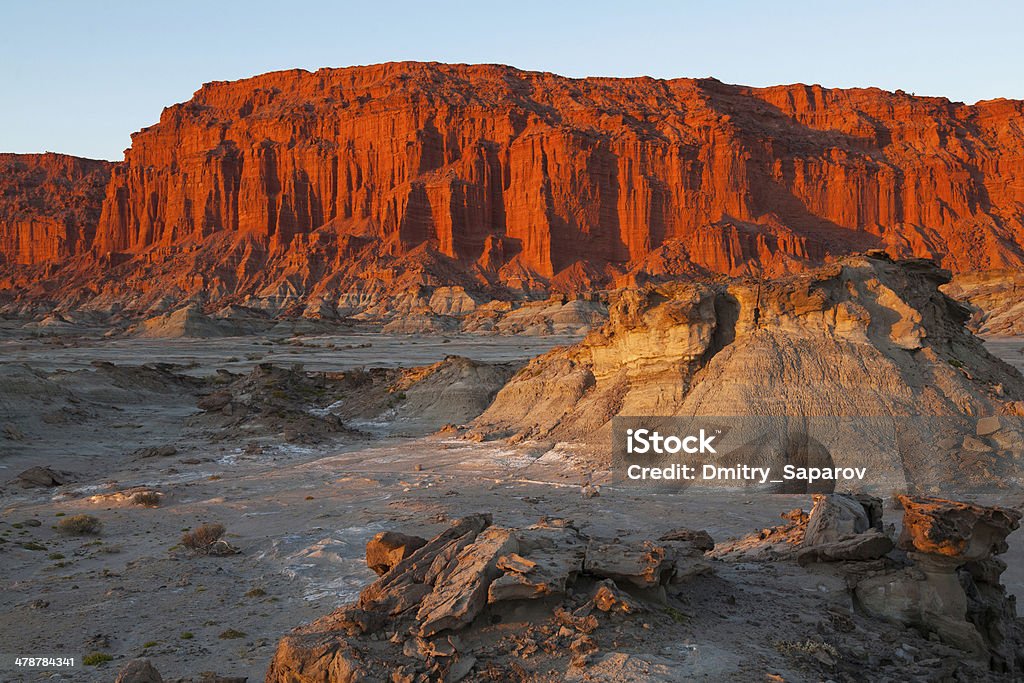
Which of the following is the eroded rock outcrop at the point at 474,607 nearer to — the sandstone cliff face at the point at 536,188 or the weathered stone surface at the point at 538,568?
the weathered stone surface at the point at 538,568

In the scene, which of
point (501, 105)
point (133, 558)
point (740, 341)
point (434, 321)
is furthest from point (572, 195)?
point (133, 558)

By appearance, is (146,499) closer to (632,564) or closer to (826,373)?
(632,564)

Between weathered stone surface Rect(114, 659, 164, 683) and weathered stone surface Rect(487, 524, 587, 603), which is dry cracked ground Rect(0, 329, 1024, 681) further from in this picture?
weathered stone surface Rect(114, 659, 164, 683)

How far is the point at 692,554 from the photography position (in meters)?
9.20

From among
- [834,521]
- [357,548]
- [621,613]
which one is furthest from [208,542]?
[834,521]

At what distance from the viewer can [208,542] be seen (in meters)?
13.0

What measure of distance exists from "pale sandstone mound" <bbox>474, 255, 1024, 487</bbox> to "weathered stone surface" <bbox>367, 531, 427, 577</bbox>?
33.0 feet

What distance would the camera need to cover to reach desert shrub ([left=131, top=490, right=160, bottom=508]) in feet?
53.4

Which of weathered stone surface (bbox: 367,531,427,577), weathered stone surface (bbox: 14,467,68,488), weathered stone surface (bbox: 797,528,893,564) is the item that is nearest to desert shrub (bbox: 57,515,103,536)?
weathered stone surface (bbox: 14,467,68,488)

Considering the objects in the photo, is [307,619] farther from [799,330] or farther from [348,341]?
[348,341]

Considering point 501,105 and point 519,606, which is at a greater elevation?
point 501,105

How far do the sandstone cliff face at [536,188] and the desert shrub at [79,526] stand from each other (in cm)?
10943

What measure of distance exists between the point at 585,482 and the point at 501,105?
146m

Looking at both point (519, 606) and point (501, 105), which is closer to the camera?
point (519, 606)
